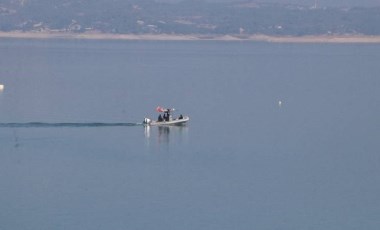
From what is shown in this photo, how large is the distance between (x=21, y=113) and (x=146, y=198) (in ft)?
61.9

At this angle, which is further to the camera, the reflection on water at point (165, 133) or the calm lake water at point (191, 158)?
the reflection on water at point (165, 133)

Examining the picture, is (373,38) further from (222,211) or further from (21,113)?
(222,211)

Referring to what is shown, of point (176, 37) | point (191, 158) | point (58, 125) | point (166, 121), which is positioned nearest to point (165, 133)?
point (166, 121)

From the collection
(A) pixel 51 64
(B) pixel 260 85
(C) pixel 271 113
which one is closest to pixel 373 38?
(A) pixel 51 64

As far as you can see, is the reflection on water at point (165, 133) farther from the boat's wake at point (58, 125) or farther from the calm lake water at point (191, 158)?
the boat's wake at point (58, 125)

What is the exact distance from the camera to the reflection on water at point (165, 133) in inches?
1569

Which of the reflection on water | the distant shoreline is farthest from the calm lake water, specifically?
the distant shoreline

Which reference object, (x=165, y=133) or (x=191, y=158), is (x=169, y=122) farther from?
(x=191, y=158)

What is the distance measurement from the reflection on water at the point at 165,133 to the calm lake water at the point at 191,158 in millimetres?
69

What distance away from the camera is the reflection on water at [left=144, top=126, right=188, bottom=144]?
39844 mm

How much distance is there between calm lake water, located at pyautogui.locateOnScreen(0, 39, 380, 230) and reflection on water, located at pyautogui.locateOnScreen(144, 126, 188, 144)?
0.07 meters

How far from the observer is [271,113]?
4969cm

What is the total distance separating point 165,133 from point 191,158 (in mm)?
5646

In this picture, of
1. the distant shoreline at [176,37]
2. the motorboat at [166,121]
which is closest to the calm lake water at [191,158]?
the motorboat at [166,121]
